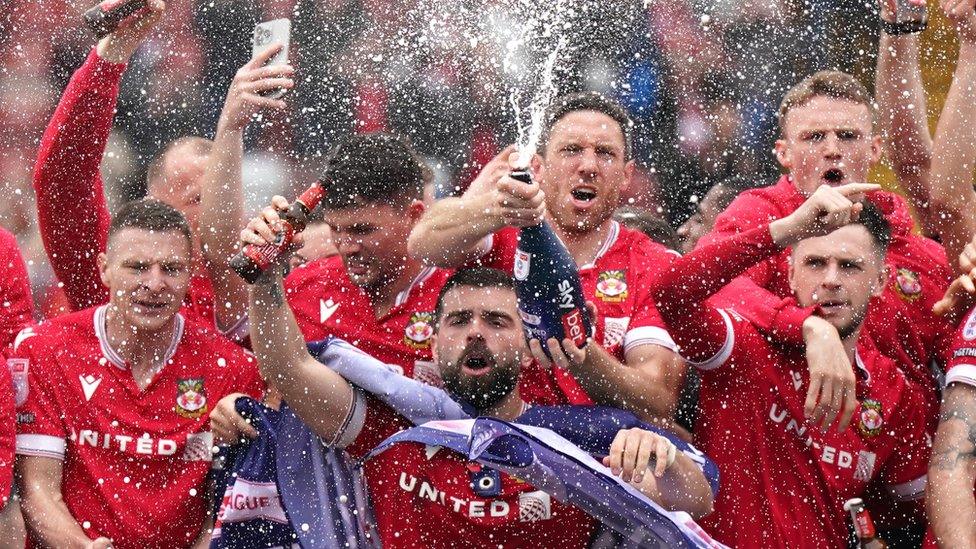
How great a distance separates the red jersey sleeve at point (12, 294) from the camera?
16.9ft

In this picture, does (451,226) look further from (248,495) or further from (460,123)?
A: (460,123)

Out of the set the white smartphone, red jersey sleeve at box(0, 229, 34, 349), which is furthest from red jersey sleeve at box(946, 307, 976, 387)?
red jersey sleeve at box(0, 229, 34, 349)

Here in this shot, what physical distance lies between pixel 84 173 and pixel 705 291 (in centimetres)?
200

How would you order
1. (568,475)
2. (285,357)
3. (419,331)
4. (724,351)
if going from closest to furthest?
(568,475) < (285,357) < (724,351) < (419,331)

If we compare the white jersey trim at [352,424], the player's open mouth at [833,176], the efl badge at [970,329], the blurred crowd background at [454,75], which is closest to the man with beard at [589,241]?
the white jersey trim at [352,424]

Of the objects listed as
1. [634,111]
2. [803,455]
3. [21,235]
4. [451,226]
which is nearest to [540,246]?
[451,226]

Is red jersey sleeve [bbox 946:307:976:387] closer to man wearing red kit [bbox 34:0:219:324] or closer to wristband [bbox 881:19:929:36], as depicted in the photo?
wristband [bbox 881:19:929:36]

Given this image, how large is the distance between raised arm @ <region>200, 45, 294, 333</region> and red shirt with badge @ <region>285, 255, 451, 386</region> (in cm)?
30

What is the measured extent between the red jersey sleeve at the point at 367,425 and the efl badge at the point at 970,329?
1.64m

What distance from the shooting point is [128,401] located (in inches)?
192

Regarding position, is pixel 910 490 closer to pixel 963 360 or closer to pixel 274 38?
pixel 963 360

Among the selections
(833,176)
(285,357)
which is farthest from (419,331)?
(833,176)

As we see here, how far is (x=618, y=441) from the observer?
165 inches

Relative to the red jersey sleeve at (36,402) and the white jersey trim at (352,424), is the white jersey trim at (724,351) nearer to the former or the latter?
the white jersey trim at (352,424)
